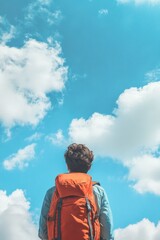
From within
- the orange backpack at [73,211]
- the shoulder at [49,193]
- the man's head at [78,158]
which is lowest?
the orange backpack at [73,211]

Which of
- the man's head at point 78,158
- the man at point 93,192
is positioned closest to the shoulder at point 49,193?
the man at point 93,192

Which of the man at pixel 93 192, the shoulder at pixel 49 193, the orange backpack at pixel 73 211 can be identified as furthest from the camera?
the shoulder at pixel 49 193

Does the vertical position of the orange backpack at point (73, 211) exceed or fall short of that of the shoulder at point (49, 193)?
it falls short

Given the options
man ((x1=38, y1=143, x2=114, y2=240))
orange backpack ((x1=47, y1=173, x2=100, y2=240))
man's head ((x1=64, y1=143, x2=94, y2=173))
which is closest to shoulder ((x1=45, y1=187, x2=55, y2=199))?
man ((x1=38, y1=143, x2=114, y2=240))

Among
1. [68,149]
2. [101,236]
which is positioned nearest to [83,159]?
[68,149]

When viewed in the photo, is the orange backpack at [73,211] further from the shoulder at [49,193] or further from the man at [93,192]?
the shoulder at [49,193]

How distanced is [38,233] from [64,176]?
4.41 ft

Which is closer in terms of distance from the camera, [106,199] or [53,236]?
[53,236]

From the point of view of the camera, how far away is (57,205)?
7852 millimetres

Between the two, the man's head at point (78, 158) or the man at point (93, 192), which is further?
the man's head at point (78, 158)

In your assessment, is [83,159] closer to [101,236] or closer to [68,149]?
[68,149]

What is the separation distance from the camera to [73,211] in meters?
7.71

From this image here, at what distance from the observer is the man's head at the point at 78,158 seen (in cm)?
842

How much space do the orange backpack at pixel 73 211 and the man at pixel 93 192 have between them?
→ 15cm
